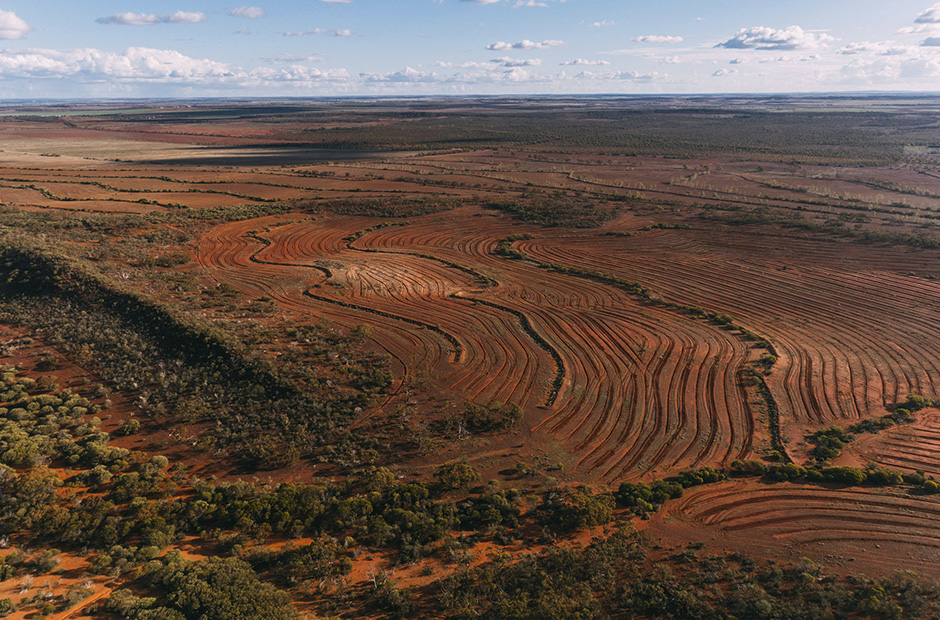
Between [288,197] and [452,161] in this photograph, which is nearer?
[288,197]

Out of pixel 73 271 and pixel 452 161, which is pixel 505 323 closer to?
pixel 73 271

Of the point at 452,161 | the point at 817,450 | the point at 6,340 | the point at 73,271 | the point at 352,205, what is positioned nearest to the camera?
the point at 817,450

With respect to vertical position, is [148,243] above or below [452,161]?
below

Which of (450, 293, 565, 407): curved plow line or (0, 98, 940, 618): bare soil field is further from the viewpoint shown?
(450, 293, 565, 407): curved plow line

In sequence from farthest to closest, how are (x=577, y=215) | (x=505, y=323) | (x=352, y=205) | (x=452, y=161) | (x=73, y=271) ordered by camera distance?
1. (x=452, y=161)
2. (x=352, y=205)
3. (x=577, y=215)
4. (x=73, y=271)
5. (x=505, y=323)

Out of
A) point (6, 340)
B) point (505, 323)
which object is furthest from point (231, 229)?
point (505, 323)

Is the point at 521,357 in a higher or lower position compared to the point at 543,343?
lower

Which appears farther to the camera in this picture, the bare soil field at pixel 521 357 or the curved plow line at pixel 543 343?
the curved plow line at pixel 543 343

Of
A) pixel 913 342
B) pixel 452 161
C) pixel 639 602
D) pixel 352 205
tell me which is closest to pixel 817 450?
pixel 639 602

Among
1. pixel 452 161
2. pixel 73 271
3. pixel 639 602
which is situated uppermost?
pixel 452 161

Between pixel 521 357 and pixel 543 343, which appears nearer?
pixel 521 357
